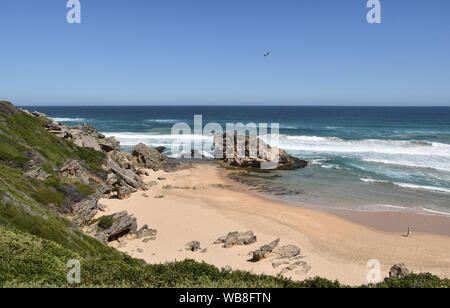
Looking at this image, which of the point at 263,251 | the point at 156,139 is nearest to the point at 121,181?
the point at 263,251

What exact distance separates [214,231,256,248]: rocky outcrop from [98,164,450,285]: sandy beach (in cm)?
34

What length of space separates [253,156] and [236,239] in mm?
21932

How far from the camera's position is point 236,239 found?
15.8m

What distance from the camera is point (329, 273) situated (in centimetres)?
1302

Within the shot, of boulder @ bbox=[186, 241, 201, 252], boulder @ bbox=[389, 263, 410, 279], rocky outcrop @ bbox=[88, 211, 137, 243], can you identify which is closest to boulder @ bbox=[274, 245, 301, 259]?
boulder @ bbox=[186, 241, 201, 252]

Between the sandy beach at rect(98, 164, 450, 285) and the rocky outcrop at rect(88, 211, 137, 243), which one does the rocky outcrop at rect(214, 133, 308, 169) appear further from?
the rocky outcrop at rect(88, 211, 137, 243)

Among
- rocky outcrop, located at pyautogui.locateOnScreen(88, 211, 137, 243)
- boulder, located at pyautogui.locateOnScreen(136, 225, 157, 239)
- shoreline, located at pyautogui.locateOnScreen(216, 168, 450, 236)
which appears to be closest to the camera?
rocky outcrop, located at pyautogui.locateOnScreen(88, 211, 137, 243)

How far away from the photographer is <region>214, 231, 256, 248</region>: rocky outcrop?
1563cm

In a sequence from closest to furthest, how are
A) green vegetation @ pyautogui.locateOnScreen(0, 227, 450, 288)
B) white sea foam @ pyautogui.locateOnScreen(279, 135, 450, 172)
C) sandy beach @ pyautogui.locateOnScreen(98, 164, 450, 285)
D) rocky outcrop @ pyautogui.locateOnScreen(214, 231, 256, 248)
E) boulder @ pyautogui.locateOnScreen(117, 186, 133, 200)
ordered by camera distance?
1. green vegetation @ pyautogui.locateOnScreen(0, 227, 450, 288)
2. sandy beach @ pyautogui.locateOnScreen(98, 164, 450, 285)
3. rocky outcrop @ pyautogui.locateOnScreen(214, 231, 256, 248)
4. boulder @ pyautogui.locateOnScreen(117, 186, 133, 200)
5. white sea foam @ pyautogui.locateOnScreen(279, 135, 450, 172)

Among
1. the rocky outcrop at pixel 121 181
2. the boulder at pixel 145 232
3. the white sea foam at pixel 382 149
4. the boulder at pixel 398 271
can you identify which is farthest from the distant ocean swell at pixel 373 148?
the boulder at pixel 145 232

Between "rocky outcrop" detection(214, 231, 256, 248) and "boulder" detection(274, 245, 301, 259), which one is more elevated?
"rocky outcrop" detection(214, 231, 256, 248)

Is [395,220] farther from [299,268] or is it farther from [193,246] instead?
[193,246]
